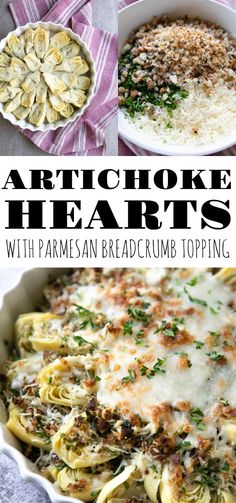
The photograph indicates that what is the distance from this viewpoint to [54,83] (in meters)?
2.15

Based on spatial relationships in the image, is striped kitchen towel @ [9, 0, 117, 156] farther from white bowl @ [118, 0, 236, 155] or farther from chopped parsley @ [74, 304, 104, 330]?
chopped parsley @ [74, 304, 104, 330]

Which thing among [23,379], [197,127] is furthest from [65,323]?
[197,127]

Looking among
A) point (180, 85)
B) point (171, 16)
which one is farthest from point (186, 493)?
point (171, 16)

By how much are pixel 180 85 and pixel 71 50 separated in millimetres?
323

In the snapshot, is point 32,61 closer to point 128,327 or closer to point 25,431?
point 128,327

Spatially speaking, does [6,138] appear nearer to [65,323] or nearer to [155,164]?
[155,164]

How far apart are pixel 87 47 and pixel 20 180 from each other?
1.47 ft

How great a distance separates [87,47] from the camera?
217 centimetres

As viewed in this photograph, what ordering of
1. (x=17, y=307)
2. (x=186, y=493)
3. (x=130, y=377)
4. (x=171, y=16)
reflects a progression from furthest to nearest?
(x=17, y=307)
(x=171, y=16)
(x=130, y=377)
(x=186, y=493)

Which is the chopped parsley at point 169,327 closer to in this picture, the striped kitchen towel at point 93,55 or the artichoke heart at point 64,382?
the artichoke heart at point 64,382

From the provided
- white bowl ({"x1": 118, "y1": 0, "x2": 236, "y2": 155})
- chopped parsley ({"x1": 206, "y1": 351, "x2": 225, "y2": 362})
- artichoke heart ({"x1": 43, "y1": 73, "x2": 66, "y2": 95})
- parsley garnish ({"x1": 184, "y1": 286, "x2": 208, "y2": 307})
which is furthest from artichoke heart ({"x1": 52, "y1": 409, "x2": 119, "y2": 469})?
artichoke heart ({"x1": 43, "y1": 73, "x2": 66, "y2": 95})

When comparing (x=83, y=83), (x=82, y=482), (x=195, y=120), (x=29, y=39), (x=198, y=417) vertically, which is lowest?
(x=82, y=482)

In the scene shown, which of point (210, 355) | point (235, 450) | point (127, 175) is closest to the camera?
point (235, 450)

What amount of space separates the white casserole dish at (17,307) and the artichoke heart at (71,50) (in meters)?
0.70
